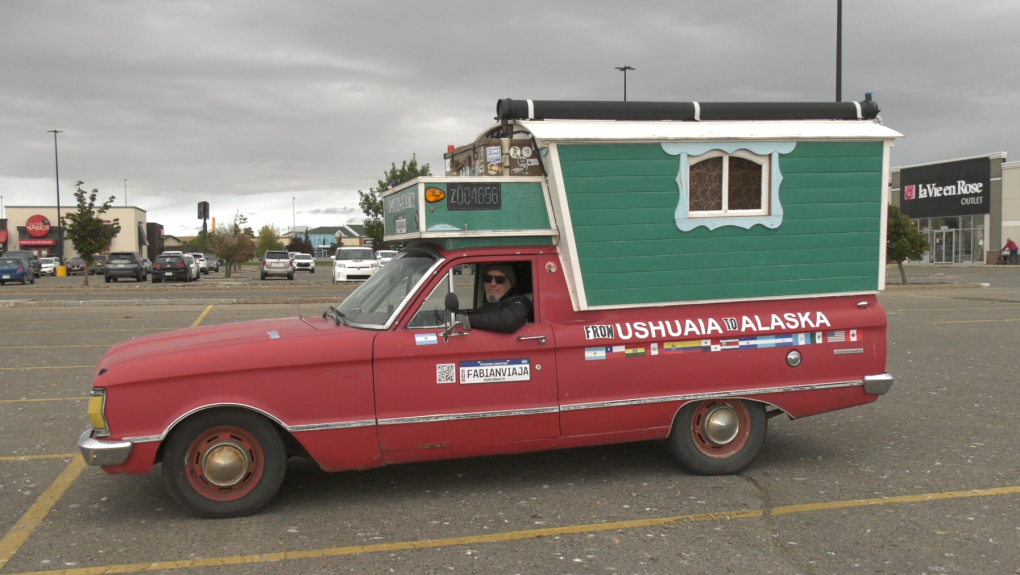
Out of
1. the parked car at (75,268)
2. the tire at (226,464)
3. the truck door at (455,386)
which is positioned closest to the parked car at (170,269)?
the parked car at (75,268)

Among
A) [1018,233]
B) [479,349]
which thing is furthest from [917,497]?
[1018,233]

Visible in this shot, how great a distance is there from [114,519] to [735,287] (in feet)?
13.9

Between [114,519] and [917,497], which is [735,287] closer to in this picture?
[917,497]

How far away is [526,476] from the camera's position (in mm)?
5887

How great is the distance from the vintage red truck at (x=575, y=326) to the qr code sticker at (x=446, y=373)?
1 cm

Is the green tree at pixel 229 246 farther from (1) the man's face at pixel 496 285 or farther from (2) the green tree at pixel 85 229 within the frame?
(1) the man's face at pixel 496 285

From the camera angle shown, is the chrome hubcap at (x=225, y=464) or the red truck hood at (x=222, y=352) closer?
the red truck hood at (x=222, y=352)

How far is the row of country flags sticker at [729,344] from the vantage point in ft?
18.0

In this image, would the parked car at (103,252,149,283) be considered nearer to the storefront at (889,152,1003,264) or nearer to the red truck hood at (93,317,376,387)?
the red truck hood at (93,317,376,387)

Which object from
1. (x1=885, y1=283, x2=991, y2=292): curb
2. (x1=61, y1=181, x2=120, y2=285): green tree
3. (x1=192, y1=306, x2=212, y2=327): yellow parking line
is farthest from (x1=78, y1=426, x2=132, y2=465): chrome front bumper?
(x1=61, y1=181, x2=120, y2=285): green tree

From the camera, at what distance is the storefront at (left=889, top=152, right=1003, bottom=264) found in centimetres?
4772

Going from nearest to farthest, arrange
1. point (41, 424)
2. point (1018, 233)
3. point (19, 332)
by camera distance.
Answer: point (41, 424)
point (19, 332)
point (1018, 233)

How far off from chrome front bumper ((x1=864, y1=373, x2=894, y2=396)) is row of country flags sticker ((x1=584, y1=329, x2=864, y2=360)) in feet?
0.97

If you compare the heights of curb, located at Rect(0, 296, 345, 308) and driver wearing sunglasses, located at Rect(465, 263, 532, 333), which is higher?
driver wearing sunglasses, located at Rect(465, 263, 532, 333)
